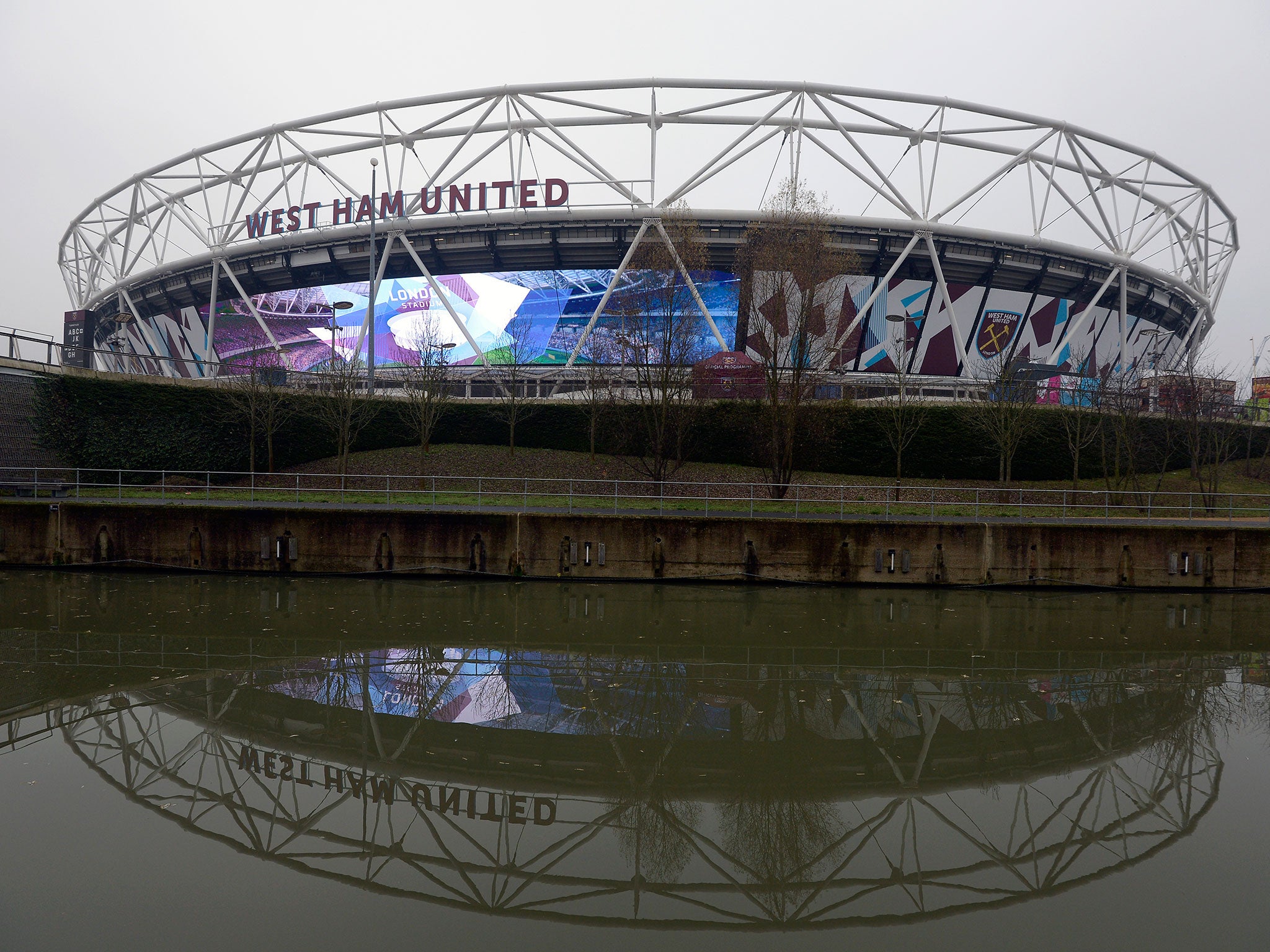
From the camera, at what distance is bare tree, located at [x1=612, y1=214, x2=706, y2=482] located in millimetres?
23719

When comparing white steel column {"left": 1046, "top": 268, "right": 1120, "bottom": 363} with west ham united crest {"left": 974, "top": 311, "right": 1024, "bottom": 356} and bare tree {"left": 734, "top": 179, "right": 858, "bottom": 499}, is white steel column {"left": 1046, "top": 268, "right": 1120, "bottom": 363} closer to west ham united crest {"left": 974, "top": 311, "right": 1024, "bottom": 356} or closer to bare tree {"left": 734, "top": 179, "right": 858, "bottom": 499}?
west ham united crest {"left": 974, "top": 311, "right": 1024, "bottom": 356}

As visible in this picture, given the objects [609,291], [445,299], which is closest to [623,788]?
[609,291]

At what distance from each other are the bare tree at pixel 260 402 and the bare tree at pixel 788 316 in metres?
15.4

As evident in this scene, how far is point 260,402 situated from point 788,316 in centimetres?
1683

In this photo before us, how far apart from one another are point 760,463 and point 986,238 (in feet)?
57.5

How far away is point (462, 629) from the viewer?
40.4 feet

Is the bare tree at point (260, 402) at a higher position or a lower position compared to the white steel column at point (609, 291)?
lower

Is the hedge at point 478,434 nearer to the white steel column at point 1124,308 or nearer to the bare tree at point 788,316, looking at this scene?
the bare tree at point 788,316

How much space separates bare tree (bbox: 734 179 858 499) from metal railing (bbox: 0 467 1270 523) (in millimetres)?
1825

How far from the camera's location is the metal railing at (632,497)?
61.4ft

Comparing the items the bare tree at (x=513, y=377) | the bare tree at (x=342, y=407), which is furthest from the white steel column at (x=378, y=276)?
the bare tree at (x=513, y=377)

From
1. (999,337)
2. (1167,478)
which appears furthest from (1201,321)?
(1167,478)

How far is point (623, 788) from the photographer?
6.34 meters

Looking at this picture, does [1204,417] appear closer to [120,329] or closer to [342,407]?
[342,407]
